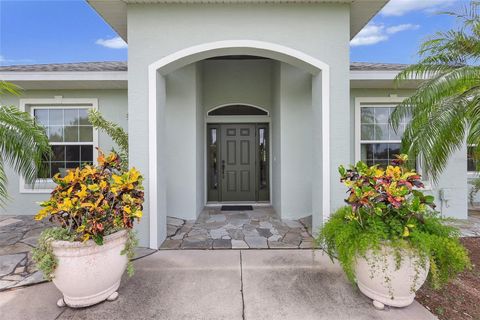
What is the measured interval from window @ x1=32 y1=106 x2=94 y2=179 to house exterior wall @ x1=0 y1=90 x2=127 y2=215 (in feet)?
1.18

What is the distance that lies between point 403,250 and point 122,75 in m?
5.97

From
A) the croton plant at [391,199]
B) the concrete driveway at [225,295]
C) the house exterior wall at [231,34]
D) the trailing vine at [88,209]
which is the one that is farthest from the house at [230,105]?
the croton plant at [391,199]

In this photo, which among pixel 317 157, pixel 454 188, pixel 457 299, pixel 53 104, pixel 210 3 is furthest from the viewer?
pixel 53 104

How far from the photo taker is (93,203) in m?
2.54

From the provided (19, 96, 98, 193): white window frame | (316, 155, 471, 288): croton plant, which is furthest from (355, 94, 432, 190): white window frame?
(19, 96, 98, 193): white window frame

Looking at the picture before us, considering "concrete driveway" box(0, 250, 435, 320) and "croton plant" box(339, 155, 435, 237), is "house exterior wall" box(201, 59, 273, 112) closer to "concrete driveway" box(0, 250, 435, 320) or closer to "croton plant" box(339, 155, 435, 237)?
"concrete driveway" box(0, 250, 435, 320)

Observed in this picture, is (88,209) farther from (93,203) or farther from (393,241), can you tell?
(393,241)

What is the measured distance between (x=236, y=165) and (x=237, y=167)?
65 millimetres

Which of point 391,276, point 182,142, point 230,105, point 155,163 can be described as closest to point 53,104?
point 182,142

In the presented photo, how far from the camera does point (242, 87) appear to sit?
23.0 feet

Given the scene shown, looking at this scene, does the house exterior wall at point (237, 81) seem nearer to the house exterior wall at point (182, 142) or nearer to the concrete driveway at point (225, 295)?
the house exterior wall at point (182, 142)

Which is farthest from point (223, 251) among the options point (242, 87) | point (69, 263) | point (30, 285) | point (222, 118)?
point (242, 87)

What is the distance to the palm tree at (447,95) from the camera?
3541mm

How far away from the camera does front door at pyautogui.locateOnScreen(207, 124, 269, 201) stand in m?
7.32
